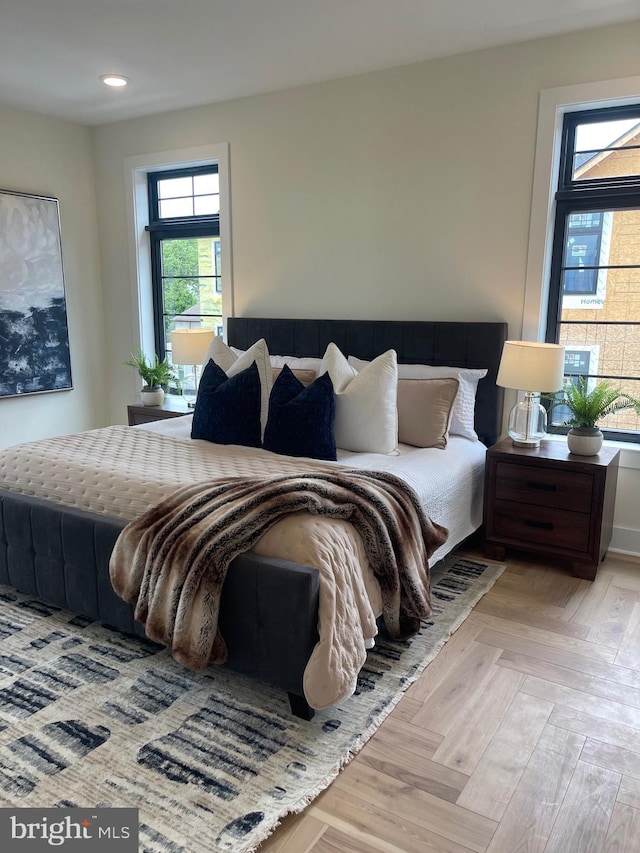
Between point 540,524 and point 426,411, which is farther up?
point 426,411

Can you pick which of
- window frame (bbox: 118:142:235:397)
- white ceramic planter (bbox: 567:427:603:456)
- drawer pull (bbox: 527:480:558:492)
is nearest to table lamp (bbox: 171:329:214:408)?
window frame (bbox: 118:142:235:397)

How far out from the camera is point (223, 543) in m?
1.96

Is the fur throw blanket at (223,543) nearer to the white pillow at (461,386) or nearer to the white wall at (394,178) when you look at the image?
the white pillow at (461,386)

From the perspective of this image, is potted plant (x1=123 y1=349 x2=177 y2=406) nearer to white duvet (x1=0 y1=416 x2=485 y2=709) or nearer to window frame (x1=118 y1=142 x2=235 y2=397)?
window frame (x1=118 y1=142 x2=235 y2=397)

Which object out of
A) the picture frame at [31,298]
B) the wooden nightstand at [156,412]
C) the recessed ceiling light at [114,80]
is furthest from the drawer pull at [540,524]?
the picture frame at [31,298]

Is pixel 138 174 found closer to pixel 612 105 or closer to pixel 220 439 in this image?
pixel 220 439

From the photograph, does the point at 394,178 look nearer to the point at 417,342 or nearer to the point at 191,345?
the point at 417,342

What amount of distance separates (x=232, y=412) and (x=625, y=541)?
7.36 feet

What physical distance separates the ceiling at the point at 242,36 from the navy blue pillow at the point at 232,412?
1.70m

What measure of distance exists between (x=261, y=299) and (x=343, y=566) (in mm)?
2792

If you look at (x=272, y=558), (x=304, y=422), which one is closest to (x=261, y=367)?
(x=304, y=422)

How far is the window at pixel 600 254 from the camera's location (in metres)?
3.20

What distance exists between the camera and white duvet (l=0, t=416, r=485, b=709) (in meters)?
1.89

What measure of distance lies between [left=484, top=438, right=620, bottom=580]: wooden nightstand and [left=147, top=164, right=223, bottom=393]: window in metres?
2.57
